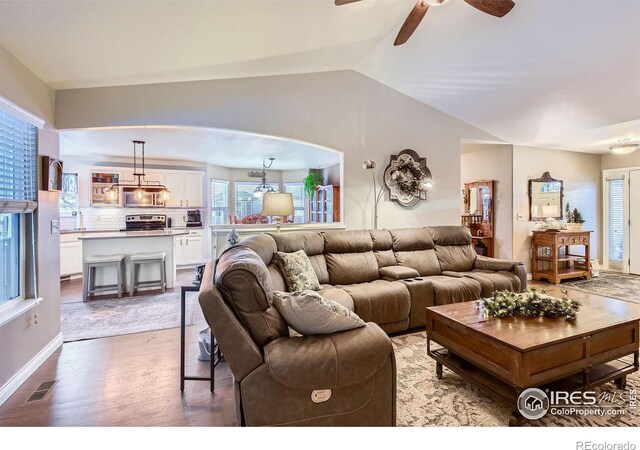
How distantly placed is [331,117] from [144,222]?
4.99 metres

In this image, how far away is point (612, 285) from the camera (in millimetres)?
5148

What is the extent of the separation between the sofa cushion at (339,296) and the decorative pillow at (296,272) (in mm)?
108

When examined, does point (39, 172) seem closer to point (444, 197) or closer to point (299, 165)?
point (444, 197)

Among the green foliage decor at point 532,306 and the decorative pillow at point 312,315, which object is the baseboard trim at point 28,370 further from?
the green foliage decor at point 532,306

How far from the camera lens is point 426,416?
1914 mm

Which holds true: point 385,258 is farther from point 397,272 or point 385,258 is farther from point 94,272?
point 94,272

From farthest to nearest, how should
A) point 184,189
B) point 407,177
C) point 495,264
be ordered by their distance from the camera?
point 184,189, point 407,177, point 495,264

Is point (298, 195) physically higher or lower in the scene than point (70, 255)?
higher

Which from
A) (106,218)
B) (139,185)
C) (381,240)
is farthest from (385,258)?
(106,218)

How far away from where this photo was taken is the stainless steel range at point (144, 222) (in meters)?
6.68

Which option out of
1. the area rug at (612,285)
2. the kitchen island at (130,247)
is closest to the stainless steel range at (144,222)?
the kitchen island at (130,247)

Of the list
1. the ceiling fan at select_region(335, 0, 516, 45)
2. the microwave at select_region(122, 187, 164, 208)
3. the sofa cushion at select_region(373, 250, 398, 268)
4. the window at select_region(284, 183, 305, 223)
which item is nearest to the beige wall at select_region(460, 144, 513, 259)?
the sofa cushion at select_region(373, 250, 398, 268)

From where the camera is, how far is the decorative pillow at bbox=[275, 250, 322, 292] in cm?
293
